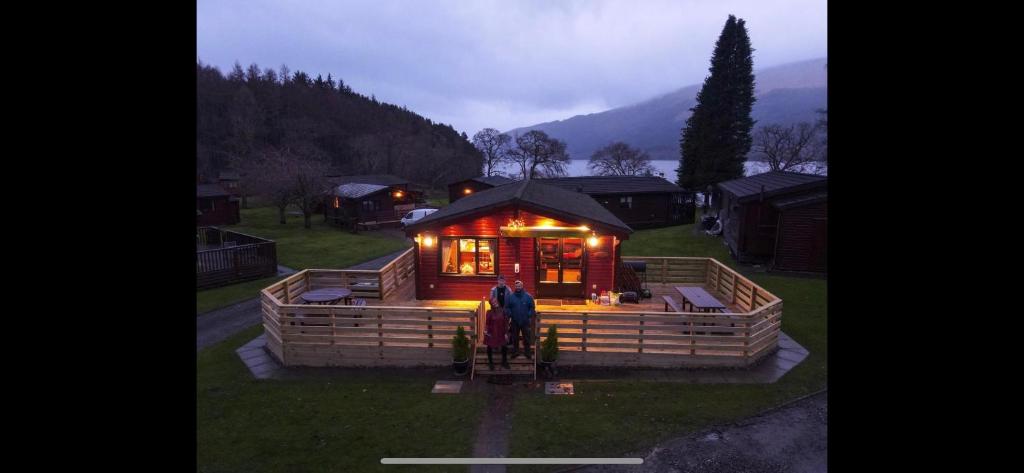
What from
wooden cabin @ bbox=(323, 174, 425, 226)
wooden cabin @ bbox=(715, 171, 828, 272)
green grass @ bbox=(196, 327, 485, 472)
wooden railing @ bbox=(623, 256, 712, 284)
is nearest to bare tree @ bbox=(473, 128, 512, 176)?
wooden cabin @ bbox=(323, 174, 425, 226)

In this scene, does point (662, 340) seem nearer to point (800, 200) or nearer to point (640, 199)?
point (800, 200)

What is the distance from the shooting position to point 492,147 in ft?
297

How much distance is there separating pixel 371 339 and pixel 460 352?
218cm

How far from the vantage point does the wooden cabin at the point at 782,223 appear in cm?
→ 1923

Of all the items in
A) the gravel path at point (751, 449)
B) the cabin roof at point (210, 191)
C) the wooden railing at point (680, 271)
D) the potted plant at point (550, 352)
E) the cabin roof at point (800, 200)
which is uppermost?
the cabin roof at point (210, 191)

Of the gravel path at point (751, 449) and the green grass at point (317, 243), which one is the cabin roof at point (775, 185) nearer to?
the gravel path at point (751, 449)

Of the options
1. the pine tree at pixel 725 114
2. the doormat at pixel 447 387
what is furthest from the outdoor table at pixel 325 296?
the pine tree at pixel 725 114

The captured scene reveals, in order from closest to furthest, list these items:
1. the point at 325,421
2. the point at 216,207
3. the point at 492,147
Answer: the point at 325,421 < the point at 216,207 < the point at 492,147

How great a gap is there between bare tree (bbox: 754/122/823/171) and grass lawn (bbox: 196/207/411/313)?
143ft

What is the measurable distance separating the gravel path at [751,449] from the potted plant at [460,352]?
379 centimetres

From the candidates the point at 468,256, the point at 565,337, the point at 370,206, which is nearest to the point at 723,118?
the point at 370,206

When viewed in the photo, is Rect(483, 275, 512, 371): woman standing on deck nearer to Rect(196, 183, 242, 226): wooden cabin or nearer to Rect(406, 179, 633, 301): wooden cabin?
Rect(406, 179, 633, 301): wooden cabin

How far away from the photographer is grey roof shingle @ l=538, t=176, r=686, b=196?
3397cm
